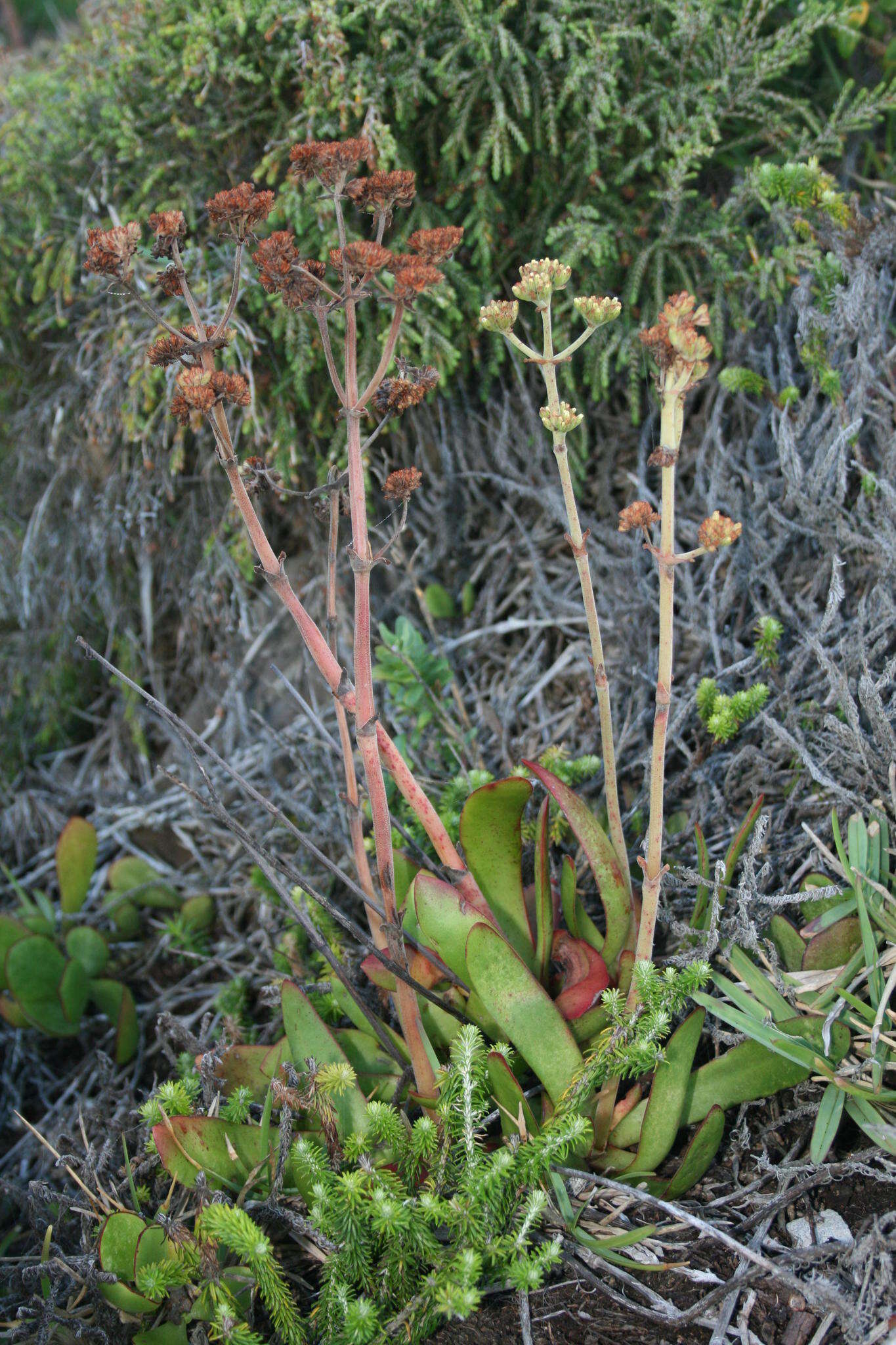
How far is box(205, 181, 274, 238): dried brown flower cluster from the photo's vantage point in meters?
1.35

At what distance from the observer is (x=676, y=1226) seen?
143 centimetres

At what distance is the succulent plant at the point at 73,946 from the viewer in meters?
2.23

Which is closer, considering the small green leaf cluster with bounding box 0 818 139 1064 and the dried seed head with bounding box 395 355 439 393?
the dried seed head with bounding box 395 355 439 393

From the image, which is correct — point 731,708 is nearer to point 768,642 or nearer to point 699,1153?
point 768,642

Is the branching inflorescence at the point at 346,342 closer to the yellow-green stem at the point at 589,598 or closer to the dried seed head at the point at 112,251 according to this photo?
the dried seed head at the point at 112,251

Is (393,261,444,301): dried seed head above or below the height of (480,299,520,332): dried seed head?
above

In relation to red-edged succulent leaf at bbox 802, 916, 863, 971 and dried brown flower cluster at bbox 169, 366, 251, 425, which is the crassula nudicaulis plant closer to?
dried brown flower cluster at bbox 169, 366, 251, 425

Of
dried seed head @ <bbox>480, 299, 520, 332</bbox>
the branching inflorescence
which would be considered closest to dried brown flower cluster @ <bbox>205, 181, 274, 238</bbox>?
the branching inflorescence

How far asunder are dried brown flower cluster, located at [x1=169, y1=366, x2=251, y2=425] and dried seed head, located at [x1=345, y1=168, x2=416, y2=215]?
0.35 metres

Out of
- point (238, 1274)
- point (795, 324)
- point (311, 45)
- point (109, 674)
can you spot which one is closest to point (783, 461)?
point (795, 324)

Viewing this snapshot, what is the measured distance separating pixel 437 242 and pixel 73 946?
6.32 feet

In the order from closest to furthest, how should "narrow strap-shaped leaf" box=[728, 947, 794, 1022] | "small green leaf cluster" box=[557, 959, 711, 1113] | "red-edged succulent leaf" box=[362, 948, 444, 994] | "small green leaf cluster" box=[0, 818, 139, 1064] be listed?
1. "small green leaf cluster" box=[557, 959, 711, 1113]
2. "narrow strap-shaped leaf" box=[728, 947, 794, 1022]
3. "red-edged succulent leaf" box=[362, 948, 444, 994]
4. "small green leaf cluster" box=[0, 818, 139, 1064]

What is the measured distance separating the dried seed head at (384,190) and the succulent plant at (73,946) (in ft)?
5.87

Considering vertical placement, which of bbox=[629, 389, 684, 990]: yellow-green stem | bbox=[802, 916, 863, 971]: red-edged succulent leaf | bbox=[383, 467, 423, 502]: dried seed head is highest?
bbox=[383, 467, 423, 502]: dried seed head
